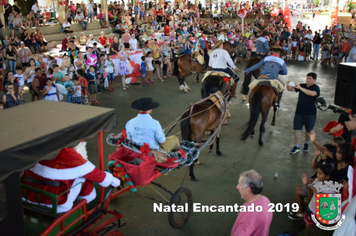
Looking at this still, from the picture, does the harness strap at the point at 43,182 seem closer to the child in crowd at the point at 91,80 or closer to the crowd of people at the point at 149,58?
the crowd of people at the point at 149,58

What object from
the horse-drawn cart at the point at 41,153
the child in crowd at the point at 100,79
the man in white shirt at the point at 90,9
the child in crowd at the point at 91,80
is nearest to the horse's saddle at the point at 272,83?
the horse-drawn cart at the point at 41,153

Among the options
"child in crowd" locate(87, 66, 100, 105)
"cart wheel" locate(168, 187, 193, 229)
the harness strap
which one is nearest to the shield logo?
"cart wheel" locate(168, 187, 193, 229)

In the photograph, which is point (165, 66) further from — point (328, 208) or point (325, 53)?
point (328, 208)

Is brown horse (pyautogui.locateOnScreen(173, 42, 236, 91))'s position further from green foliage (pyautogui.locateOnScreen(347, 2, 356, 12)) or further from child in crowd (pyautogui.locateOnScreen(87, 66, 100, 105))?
green foliage (pyautogui.locateOnScreen(347, 2, 356, 12))

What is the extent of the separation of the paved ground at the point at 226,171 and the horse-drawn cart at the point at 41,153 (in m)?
0.77

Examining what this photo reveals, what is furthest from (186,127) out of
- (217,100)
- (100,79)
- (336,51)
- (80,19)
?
(80,19)

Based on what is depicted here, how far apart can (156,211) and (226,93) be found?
3.48 meters

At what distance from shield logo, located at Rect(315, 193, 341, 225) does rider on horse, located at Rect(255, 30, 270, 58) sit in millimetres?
8441

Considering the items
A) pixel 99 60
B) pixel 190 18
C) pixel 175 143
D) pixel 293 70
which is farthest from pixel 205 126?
pixel 190 18

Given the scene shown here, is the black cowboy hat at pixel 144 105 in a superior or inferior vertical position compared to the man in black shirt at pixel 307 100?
superior

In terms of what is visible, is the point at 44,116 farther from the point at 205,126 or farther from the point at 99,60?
the point at 99,60

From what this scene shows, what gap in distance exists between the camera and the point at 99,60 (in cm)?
1260

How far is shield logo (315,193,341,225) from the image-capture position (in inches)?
136

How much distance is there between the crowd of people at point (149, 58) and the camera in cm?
474
